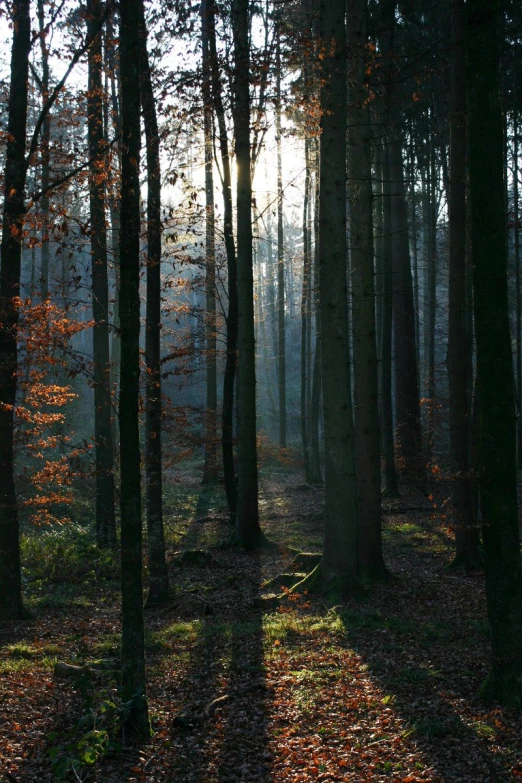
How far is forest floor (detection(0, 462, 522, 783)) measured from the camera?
5.29 metres

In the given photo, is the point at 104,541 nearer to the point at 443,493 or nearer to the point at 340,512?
the point at 340,512

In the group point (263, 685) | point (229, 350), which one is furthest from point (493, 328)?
point (229, 350)

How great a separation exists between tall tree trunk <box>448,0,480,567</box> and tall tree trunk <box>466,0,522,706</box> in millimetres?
5781

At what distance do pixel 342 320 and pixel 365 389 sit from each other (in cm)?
134

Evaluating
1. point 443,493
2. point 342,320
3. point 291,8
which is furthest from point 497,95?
point 443,493

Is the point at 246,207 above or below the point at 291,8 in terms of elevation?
below

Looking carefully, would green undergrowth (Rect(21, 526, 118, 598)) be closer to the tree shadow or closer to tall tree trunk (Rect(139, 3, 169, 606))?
tall tree trunk (Rect(139, 3, 169, 606))

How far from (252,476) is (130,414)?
8453 mm

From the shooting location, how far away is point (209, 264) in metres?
16.8

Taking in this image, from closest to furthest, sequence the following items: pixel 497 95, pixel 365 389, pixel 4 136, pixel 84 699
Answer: pixel 497 95, pixel 84 699, pixel 4 136, pixel 365 389

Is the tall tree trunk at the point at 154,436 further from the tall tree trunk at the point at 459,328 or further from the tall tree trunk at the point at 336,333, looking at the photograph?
the tall tree trunk at the point at 459,328

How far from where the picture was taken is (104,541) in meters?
14.6

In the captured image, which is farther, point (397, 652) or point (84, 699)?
point (397, 652)

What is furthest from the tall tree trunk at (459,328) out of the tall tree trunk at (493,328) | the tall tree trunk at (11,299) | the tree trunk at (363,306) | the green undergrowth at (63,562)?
the tall tree trunk at (11,299)
